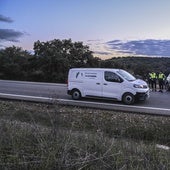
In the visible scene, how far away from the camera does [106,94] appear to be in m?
18.7

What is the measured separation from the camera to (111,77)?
18656 mm

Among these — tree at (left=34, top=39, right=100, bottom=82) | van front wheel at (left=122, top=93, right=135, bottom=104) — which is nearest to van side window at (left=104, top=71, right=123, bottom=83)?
van front wheel at (left=122, top=93, right=135, bottom=104)

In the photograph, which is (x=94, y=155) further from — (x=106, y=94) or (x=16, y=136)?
(x=106, y=94)

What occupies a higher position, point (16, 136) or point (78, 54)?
point (78, 54)

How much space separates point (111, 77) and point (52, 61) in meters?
37.0

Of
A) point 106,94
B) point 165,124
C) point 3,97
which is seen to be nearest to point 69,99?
point 106,94

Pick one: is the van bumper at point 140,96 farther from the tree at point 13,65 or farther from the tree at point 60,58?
the tree at point 13,65

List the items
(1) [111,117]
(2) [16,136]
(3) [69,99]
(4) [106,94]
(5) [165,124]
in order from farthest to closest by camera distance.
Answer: (3) [69,99], (4) [106,94], (1) [111,117], (5) [165,124], (2) [16,136]

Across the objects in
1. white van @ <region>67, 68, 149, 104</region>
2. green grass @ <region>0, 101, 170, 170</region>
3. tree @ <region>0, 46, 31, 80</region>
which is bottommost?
green grass @ <region>0, 101, 170, 170</region>

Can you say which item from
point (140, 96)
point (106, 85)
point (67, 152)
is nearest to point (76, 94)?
point (106, 85)

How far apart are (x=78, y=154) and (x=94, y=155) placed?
0.72ft

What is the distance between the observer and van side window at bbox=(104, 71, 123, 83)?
18.5 meters

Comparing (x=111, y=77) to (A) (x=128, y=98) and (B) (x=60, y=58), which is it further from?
(B) (x=60, y=58)

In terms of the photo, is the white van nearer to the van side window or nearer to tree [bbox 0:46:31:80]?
the van side window
